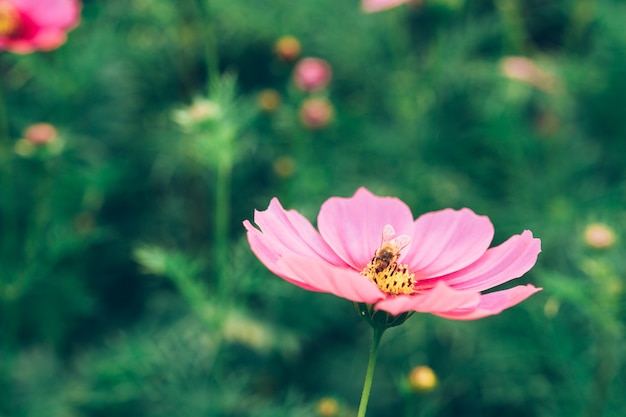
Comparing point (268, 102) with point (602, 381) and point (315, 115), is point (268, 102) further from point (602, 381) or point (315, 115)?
point (602, 381)

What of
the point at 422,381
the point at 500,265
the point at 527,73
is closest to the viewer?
the point at 500,265

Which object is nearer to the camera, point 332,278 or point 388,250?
point 332,278

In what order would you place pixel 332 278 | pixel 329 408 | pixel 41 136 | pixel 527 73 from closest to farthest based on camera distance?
pixel 332 278 → pixel 329 408 → pixel 41 136 → pixel 527 73

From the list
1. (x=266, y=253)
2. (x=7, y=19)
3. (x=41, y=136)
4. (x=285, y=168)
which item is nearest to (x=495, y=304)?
(x=266, y=253)

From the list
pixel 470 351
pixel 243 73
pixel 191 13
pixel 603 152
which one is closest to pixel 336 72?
pixel 243 73

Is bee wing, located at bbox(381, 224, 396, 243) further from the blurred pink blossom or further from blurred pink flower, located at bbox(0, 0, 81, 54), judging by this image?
the blurred pink blossom

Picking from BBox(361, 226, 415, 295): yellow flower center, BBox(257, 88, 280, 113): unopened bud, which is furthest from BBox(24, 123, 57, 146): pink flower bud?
BBox(361, 226, 415, 295): yellow flower center

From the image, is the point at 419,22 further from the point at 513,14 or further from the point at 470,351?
the point at 470,351

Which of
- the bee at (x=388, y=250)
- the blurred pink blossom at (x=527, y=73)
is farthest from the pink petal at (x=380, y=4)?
the bee at (x=388, y=250)
